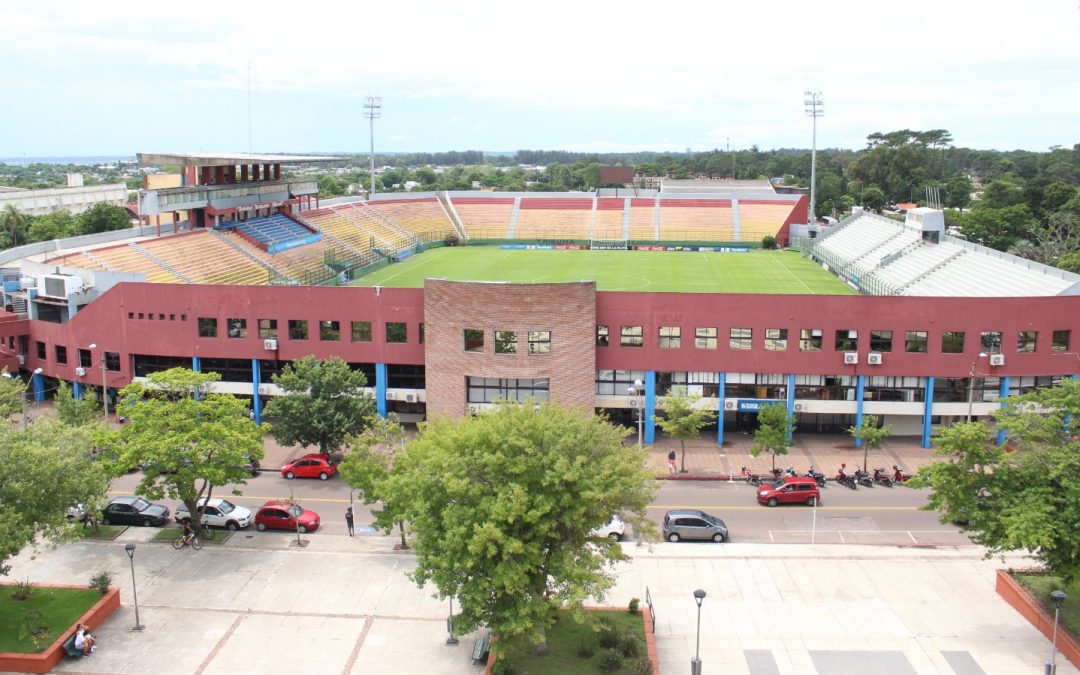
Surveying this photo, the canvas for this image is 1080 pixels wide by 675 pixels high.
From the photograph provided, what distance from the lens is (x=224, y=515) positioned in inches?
1380

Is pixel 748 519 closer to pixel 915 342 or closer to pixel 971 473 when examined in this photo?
pixel 971 473

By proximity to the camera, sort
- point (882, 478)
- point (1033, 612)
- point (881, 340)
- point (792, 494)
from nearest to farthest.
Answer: point (1033, 612), point (792, 494), point (882, 478), point (881, 340)

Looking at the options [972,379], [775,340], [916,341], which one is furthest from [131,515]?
[972,379]

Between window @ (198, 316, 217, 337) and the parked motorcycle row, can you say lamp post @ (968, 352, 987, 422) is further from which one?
window @ (198, 316, 217, 337)

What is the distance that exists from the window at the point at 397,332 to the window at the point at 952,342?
26.5 meters

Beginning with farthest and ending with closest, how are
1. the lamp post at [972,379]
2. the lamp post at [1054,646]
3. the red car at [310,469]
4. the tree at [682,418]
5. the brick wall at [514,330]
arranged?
the brick wall at [514,330]
the lamp post at [972,379]
the red car at [310,469]
the tree at [682,418]
the lamp post at [1054,646]

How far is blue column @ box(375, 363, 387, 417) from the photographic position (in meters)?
47.0

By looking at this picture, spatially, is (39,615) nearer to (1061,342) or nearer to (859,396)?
(859,396)

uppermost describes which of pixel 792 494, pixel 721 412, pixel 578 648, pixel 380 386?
pixel 380 386

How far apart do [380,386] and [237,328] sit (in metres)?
8.10

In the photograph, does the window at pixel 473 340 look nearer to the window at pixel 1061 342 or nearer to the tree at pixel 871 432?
the tree at pixel 871 432

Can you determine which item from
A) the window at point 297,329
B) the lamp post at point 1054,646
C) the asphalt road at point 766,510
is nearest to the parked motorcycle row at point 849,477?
the asphalt road at point 766,510

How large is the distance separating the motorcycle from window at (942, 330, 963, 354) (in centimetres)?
763

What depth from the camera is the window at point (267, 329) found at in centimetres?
4722
